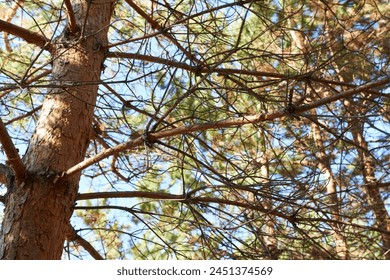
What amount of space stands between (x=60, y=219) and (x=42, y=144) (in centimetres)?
38

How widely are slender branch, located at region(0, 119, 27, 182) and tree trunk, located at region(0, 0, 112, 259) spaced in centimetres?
4

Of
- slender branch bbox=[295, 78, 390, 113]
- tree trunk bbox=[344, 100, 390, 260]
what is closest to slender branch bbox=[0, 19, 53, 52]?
slender branch bbox=[295, 78, 390, 113]

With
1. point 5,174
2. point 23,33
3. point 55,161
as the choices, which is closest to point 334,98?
point 55,161

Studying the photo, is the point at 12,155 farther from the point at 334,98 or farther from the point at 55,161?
the point at 334,98

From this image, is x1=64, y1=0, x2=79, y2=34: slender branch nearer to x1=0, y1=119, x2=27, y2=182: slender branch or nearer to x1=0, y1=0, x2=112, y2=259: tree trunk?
x1=0, y1=0, x2=112, y2=259: tree trunk

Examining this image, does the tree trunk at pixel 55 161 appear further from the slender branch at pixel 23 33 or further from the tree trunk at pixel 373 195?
the tree trunk at pixel 373 195

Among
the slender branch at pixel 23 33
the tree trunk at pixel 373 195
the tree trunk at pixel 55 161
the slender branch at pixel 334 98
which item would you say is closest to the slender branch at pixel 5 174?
the tree trunk at pixel 55 161

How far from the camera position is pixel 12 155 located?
2430 millimetres

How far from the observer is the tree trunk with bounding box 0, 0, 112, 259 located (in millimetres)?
2455

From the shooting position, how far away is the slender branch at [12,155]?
2336 millimetres

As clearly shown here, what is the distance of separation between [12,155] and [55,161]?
0.88ft
